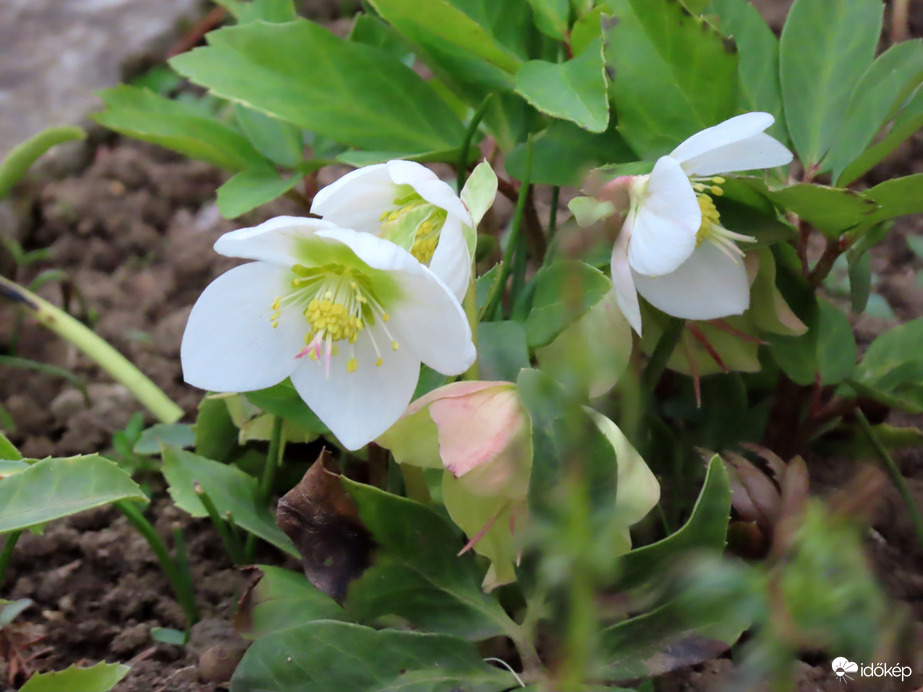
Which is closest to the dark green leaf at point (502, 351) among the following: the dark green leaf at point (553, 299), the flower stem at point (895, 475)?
the dark green leaf at point (553, 299)

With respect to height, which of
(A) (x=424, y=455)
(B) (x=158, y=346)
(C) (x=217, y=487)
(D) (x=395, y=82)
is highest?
(D) (x=395, y=82)

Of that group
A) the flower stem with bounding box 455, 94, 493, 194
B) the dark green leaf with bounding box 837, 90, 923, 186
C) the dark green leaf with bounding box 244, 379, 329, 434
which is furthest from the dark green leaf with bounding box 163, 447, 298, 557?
the dark green leaf with bounding box 837, 90, 923, 186

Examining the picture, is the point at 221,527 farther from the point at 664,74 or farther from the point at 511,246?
the point at 664,74

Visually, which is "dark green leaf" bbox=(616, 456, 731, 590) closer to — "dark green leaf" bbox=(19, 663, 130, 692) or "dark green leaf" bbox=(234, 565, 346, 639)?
"dark green leaf" bbox=(234, 565, 346, 639)

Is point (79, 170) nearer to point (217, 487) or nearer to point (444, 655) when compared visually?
point (217, 487)

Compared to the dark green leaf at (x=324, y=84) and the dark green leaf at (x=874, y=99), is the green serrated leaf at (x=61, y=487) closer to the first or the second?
the dark green leaf at (x=324, y=84)

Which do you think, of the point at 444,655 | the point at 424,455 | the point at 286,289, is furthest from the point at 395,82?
the point at 444,655

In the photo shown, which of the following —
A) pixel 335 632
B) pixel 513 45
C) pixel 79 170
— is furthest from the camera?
pixel 79 170

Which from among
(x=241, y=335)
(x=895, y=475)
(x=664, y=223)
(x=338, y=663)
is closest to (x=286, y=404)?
(x=241, y=335)
